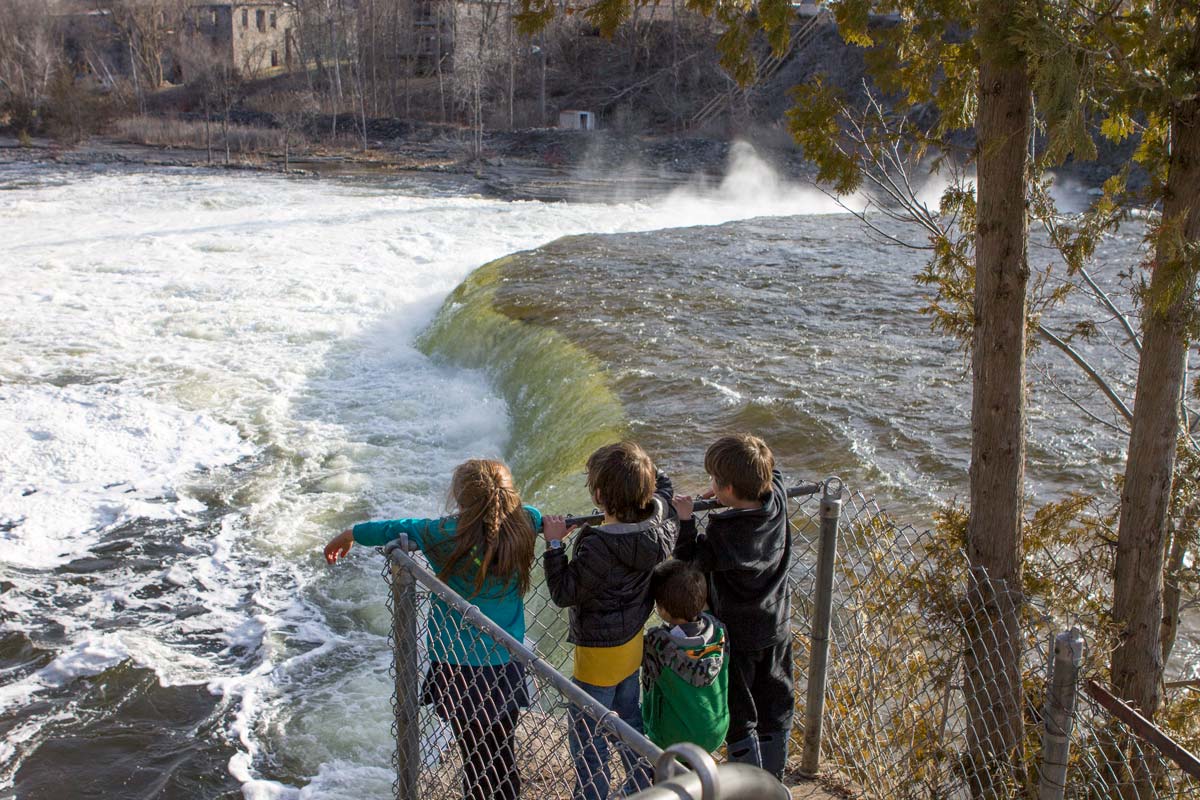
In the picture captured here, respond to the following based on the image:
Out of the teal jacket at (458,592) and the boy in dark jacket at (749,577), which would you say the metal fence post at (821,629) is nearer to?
the boy in dark jacket at (749,577)

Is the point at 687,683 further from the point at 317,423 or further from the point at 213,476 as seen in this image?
the point at 317,423

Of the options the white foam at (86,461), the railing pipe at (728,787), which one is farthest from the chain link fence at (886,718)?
the white foam at (86,461)

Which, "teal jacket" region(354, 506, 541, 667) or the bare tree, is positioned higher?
the bare tree

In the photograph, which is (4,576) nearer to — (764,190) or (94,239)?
(94,239)

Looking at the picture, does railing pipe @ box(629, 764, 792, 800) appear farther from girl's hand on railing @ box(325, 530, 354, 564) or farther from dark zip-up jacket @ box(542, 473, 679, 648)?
girl's hand on railing @ box(325, 530, 354, 564)

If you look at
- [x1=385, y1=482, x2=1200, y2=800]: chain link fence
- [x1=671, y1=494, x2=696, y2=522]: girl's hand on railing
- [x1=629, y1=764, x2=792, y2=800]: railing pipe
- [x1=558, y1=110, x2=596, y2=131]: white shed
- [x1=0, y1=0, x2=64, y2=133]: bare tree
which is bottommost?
Answer: [x1=385, y1=482, x2=1200, y2=800]: chain link fence

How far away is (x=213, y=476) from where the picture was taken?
1040cm

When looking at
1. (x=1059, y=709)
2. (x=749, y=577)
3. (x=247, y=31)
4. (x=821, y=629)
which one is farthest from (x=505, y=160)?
(x=1059, y=709)

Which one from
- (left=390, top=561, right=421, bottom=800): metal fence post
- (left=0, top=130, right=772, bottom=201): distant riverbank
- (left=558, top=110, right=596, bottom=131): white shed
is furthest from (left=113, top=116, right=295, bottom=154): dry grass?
(left=390, top=561, right=421, bottom=800): metal fence post

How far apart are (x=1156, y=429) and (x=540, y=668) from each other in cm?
244

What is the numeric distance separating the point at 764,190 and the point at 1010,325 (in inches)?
1234

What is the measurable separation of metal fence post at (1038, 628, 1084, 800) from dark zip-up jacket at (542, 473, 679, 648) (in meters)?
1.23

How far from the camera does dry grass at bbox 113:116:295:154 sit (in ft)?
134

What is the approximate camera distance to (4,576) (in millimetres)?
8289
